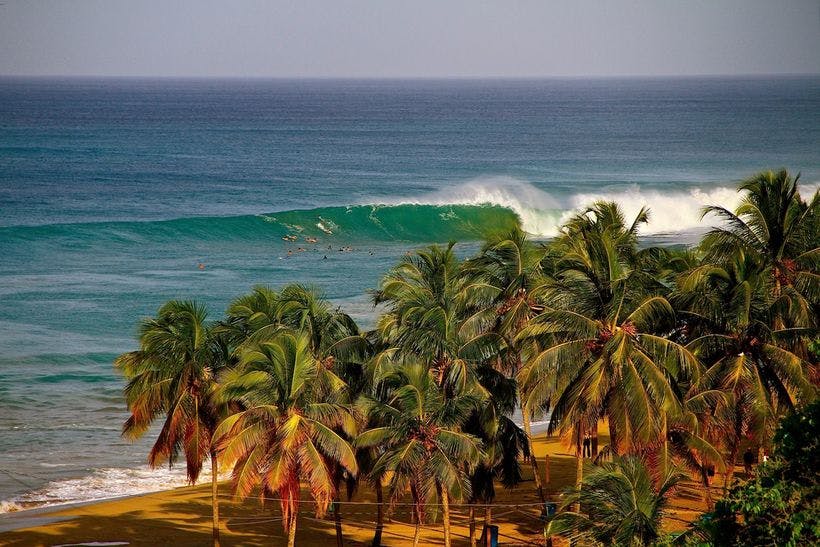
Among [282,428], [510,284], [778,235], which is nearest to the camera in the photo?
[282,428]

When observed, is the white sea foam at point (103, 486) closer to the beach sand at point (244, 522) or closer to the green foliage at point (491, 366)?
the beach sand at point (244, 522)

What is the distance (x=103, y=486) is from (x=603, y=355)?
1456 centimetres

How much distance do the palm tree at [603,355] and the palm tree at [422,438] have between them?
1.52 m

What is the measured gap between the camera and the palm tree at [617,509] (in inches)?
582

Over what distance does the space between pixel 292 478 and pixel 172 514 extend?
283 inches

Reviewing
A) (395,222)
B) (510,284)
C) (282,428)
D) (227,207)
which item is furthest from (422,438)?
(227,207)

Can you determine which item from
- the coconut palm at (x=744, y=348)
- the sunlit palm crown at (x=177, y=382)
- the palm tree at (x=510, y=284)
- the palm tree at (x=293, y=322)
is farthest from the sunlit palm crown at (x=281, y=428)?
the coconut palm at (x=744, y=348)

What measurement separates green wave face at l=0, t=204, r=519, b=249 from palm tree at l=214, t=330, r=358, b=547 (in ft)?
148

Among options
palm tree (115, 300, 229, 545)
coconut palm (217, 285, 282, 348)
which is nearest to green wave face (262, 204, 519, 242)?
coconut palm (217, 285, 282, 348)

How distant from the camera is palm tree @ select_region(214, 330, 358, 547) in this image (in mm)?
18656

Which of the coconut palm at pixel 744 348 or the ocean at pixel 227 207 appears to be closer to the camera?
the coconut palm at pixel 744 348

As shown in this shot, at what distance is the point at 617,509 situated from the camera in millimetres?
15156

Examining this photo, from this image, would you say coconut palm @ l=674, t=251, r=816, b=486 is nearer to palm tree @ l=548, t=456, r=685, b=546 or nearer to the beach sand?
the beach sand

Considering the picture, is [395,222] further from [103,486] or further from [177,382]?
[177,382]
